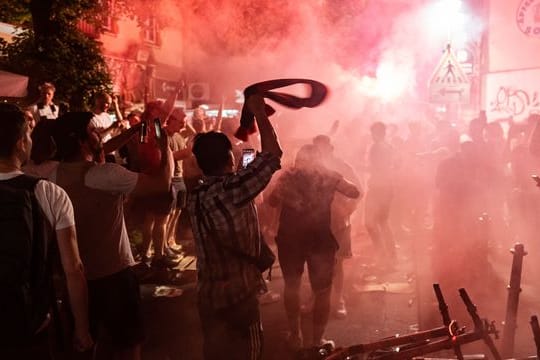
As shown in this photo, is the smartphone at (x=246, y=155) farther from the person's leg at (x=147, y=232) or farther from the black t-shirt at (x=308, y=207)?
the person's leg at (x=147, y=232)

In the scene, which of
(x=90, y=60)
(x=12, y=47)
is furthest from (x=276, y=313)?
(x=12, y=47)

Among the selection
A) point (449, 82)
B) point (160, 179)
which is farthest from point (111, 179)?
point (449, 82)

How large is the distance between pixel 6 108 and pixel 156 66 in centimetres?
2023

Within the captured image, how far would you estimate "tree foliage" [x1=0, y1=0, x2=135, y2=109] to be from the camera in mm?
9320

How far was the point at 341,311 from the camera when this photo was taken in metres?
5.72

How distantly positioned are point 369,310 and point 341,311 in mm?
369

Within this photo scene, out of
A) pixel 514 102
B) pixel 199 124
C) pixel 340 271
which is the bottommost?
pixel 340 271

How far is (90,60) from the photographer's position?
32.1 feet

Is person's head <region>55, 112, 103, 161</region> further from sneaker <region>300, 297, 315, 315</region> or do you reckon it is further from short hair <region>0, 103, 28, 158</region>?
sneaker <region>300, 297, 315, 315</region>

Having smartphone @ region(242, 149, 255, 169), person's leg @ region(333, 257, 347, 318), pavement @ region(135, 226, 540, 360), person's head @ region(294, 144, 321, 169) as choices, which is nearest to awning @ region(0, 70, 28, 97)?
pavement @ region(135, 226, 540, 360)

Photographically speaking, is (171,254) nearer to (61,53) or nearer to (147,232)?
(147,232)

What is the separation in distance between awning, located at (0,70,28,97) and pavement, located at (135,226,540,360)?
334cm

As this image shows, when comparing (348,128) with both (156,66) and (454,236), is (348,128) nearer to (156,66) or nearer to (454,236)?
(454,236)

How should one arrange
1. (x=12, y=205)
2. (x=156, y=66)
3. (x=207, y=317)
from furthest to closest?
(x=156, y=66)
(x=207, y=317)
(x=12, y=205)
